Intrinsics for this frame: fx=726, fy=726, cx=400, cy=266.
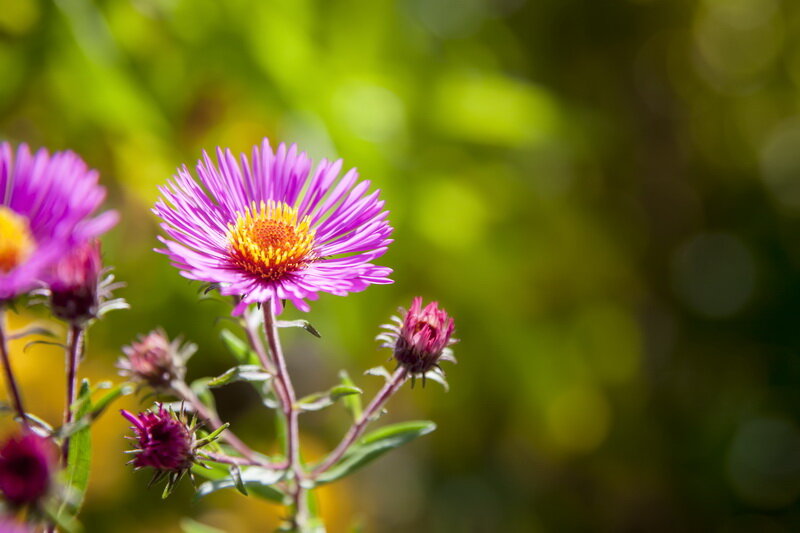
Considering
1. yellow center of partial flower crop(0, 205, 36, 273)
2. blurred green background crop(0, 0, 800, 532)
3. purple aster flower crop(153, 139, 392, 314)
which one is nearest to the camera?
yellow center of partial flower crop(0, 205, 36, 273)

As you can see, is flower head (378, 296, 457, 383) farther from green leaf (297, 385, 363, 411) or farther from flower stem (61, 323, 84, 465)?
flower stem (61, 323, 84, 465)

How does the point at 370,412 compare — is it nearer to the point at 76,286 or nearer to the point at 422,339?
the point at 422,339

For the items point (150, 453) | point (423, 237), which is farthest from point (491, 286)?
point (150, 453)

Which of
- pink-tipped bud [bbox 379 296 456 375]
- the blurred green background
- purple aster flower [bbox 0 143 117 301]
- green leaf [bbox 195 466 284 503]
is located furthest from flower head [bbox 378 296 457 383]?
the blurred green background

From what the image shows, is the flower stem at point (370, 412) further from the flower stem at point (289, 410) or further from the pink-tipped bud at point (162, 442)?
the pink-tipped bud at point (162, 442)

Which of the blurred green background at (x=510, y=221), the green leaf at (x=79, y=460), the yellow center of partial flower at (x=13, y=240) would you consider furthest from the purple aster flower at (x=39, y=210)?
the blurred green background at (x=510, y=221)

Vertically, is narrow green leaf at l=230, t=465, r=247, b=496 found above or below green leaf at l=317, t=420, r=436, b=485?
below

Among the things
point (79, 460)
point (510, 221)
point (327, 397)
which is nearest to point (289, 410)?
point (327, 397)
